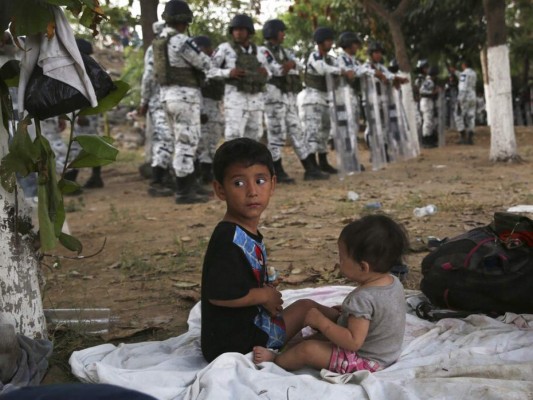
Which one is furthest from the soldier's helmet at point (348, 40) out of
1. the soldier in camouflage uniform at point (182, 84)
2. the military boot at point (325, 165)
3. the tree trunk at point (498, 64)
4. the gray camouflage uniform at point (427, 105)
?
the gray camouflage uniform at point (427, 105)

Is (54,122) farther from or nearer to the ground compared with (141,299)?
farther from the ground

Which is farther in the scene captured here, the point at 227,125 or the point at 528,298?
the point at 227,125

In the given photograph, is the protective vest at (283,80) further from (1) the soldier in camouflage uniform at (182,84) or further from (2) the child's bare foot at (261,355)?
(2) the child's bare foot at (261,355)

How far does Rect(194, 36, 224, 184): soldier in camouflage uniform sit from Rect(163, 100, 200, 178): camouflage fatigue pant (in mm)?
1223

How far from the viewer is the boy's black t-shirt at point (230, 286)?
2.81m

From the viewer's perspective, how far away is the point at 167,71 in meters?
7.80

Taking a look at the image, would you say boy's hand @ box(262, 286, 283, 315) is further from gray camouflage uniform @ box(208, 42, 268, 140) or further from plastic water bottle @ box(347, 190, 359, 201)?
gray camouflage uniform @ box(208, 42, 268, 140)

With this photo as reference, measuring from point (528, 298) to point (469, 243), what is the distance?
1.40 ft

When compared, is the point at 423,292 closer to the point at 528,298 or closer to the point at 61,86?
the point at 528,298

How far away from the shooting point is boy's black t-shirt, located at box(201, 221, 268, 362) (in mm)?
2809

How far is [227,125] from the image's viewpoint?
340 inches

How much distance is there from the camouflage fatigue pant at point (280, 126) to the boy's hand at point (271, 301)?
6.44 meters

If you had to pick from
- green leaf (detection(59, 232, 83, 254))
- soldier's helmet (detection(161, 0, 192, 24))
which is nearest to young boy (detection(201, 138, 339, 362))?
green leaf (detection(59, 232, 83, 254))

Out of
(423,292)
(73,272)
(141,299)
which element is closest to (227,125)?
(73,272)
